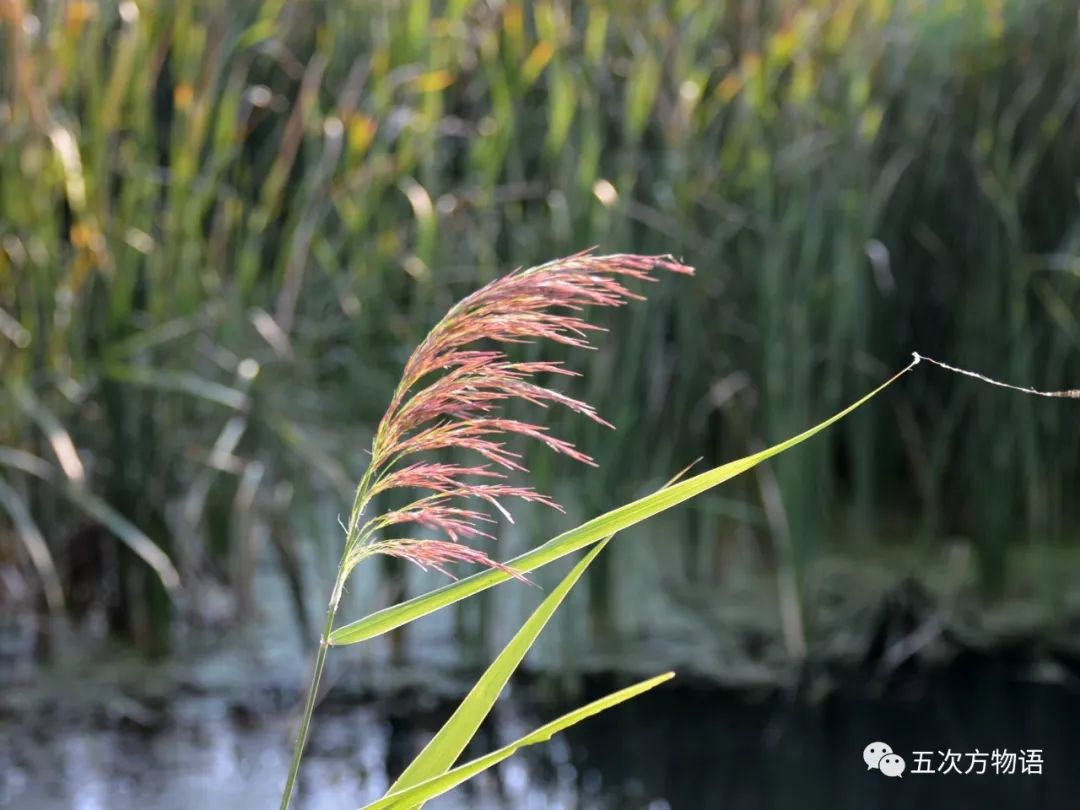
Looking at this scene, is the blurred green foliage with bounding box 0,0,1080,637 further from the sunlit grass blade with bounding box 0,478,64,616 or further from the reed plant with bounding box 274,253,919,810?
the reed plant with bounding box 274,253,919,810

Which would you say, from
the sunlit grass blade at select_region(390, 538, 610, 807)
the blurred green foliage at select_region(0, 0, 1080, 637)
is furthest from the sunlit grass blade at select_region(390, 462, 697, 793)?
the blurred green foliage at select_region(0, 0, 1080, 637)

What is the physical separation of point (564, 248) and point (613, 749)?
0.69m

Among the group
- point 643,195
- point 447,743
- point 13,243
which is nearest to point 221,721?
point 13,243

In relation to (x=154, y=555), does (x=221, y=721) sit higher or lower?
lower

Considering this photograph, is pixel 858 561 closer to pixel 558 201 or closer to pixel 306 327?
pixel 558 201

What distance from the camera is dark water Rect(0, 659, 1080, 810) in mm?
1750

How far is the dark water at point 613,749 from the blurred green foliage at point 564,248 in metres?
0.20

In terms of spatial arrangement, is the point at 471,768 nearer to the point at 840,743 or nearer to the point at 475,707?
the point at 475,707

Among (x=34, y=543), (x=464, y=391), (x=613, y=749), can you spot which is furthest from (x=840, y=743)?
(x=464, y=391)

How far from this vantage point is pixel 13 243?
1943 millimetres

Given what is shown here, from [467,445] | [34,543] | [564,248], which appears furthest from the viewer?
[564,248]

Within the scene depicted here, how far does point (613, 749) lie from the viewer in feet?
6.18

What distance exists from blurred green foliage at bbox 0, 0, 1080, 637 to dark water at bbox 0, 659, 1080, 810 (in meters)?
0.20

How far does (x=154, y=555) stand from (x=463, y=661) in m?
0.48
